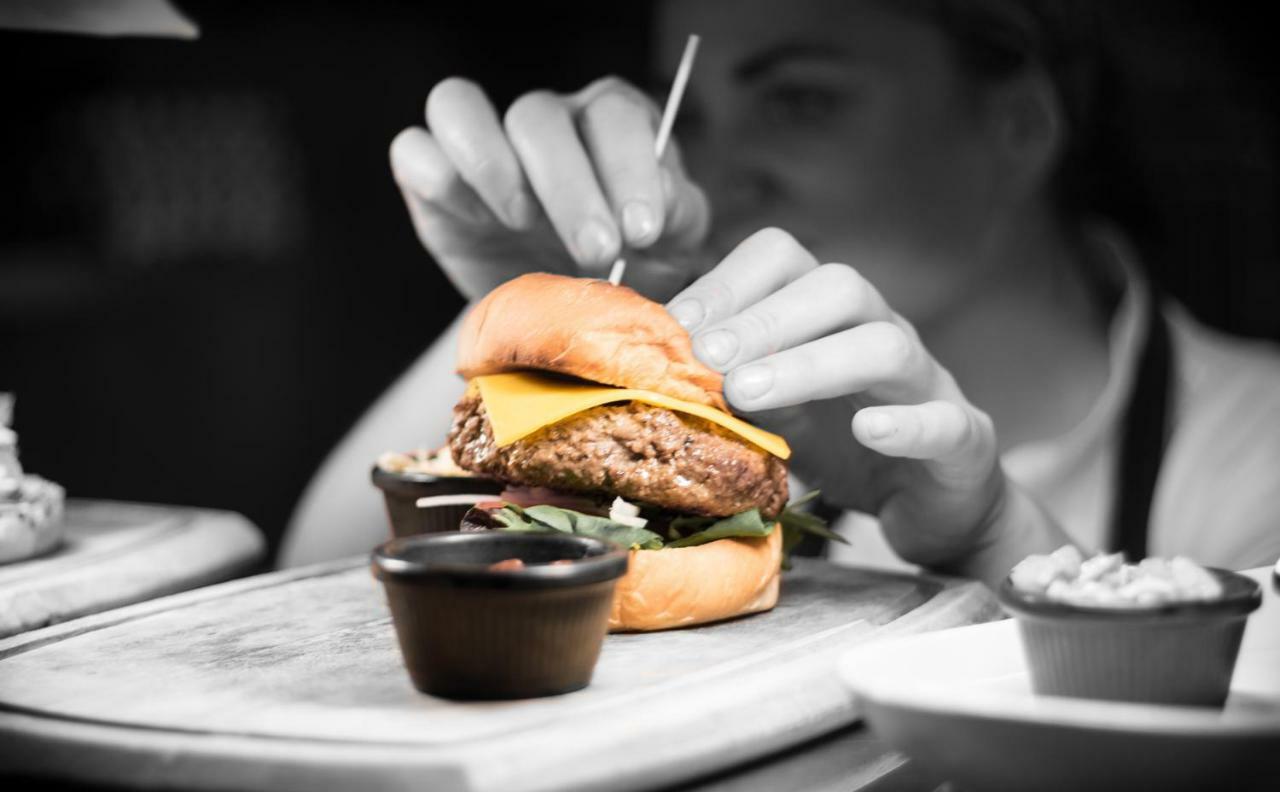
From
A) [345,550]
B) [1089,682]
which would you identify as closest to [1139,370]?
[345,550]

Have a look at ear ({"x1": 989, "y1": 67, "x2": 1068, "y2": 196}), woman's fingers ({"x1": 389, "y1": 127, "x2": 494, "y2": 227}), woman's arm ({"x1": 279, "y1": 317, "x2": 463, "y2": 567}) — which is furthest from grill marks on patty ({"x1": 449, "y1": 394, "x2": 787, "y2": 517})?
ear ({"x1": 989, "y1": 67, "x2": 1068, "y2": 196})

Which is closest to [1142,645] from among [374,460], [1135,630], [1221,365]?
[1135,630]

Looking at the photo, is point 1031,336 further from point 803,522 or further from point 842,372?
point 842,372

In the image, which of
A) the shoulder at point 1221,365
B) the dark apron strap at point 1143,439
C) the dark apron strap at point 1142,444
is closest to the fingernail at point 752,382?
the dark apron strap at point 1142,444

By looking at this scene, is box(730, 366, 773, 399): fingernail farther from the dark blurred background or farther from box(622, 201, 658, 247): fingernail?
the dark blurred background

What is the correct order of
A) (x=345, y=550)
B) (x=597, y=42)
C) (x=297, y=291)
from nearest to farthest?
1. (x=345, y=550)
2. (x=597, y=42)
3. (x=297, y=291)

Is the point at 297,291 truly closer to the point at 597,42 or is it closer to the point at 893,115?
the point at 597,42
